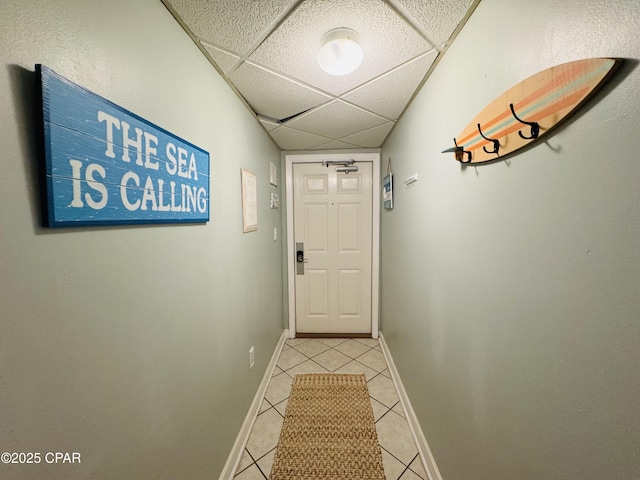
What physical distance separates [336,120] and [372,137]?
1.93 feet

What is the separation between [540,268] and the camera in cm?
61

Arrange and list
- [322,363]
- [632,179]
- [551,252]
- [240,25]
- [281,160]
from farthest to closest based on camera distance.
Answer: [281,160], [322,363], [240,25], [551,252], [632,179]

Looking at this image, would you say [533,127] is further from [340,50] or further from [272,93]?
[272,93]

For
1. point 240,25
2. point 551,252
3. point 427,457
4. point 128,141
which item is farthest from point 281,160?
point 427,457

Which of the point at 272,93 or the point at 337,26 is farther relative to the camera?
the point at 272,93

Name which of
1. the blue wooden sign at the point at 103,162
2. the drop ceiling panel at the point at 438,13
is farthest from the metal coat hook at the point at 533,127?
the blue wooden sign at the point at 103,162

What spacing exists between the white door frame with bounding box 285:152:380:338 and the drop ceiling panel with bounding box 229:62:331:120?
92 centimetres

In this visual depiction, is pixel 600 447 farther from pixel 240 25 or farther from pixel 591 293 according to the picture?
pixel 240 25

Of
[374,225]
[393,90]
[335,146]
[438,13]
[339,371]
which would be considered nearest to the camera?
[438,13]

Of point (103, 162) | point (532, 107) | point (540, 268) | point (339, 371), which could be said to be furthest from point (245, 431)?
point (532, 107)

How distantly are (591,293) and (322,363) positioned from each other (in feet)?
7.26

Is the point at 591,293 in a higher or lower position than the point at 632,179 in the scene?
lower

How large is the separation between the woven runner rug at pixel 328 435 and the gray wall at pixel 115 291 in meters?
0.42

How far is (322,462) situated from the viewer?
1.35m
